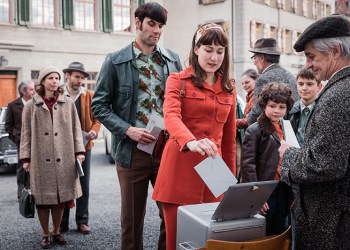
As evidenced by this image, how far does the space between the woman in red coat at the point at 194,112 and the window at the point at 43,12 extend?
19452 millimetres

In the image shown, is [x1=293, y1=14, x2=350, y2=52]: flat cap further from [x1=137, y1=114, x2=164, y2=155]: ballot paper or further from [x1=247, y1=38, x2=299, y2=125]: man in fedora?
[x1=247, y1=38, x2=299, y2=125]: man in fedora

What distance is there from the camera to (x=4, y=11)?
20172mm

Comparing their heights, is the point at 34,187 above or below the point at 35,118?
below

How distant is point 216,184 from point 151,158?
56.3 inches

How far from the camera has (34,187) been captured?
525 centimetres

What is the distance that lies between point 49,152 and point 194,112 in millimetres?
2771

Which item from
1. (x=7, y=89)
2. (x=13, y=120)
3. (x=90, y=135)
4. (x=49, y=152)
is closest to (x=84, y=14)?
(x=7, y=89)

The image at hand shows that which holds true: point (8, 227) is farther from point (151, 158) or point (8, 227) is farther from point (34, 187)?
point (151, 158)

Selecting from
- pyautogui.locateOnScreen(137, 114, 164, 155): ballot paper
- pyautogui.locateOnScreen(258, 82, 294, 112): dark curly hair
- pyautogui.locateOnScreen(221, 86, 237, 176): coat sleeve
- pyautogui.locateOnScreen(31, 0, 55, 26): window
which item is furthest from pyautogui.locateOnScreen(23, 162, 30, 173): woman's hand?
pyautogui.locateOnScreen(31, 0, 55, 26): window

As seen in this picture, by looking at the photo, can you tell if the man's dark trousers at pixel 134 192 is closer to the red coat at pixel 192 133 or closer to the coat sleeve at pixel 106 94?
the coat sleeve at pixel 106 94

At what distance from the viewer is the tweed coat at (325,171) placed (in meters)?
2.06

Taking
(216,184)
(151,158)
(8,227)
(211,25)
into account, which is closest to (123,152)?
(151,158)

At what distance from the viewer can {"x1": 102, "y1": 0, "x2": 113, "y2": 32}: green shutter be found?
22812 mm

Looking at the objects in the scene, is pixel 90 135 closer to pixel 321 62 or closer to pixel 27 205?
pixel 27 205
